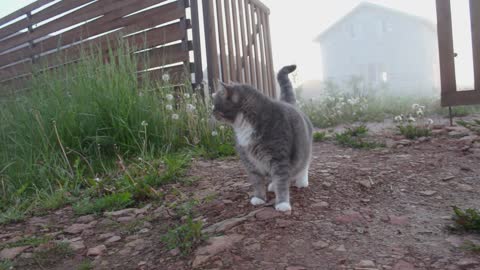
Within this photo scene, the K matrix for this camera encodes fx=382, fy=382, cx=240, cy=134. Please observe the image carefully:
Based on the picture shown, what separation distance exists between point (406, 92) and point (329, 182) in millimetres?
6243

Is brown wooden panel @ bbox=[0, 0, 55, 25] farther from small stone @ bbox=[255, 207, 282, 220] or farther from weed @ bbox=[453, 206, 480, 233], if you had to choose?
weed @ bbox=[453, 206, 480, 233]

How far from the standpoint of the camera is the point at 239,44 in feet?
17.1

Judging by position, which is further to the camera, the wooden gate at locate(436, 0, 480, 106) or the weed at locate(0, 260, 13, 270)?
the wooden gate at locate(436, 0, 480, 106)

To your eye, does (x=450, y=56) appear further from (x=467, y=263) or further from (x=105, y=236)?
(x=105, y=236)

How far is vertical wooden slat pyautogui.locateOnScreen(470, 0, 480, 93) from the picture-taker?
11.0 feet

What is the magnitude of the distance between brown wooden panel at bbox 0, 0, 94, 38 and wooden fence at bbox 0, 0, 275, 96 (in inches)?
0.6

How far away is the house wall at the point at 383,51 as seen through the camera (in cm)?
800

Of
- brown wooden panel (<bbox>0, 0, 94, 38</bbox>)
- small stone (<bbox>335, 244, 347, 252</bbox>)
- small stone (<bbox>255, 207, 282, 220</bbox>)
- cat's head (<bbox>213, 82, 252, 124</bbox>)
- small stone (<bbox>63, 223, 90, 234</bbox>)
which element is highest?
brown wooden panel (<bbox>0, 0, 94, 38</bbox>)

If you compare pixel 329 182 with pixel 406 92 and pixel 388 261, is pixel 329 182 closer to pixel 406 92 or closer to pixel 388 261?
pixel 388 261

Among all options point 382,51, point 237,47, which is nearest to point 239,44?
point 237,47

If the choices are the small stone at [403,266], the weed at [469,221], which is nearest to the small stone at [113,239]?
the small stone at [403,266]

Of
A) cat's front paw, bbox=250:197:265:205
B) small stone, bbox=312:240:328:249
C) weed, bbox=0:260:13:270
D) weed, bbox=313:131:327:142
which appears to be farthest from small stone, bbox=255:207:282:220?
weed, bbox=313:131:327:142

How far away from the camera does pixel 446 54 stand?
3.52 m

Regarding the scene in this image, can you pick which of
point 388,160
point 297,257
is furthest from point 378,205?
point 388,160
